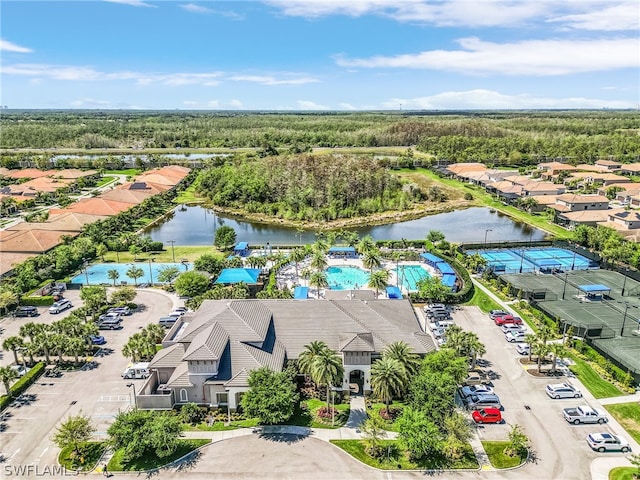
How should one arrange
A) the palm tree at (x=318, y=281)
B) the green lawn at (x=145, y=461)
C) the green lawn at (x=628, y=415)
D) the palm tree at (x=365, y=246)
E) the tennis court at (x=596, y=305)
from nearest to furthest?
the green lawn at (x=145, y=461) → the green lawn at (x=628, y=415) → the tennis court at (x=596, y=305) → the palm tree at (x=318, y=281) → the palm tree at (x=365, y=246)

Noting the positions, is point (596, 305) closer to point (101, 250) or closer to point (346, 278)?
point (346, 278)

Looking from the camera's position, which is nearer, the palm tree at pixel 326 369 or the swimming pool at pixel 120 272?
the palm tree at pixel 326 369

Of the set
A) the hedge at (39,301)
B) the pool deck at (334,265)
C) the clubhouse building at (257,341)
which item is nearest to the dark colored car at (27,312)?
the hedge at (39,301)

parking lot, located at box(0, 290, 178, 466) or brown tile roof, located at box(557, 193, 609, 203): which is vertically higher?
brown tile roof, located at box(557, 193, 609, 203)

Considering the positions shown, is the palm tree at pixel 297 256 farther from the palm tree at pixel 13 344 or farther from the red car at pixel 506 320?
the palm tree at pixel 13 344

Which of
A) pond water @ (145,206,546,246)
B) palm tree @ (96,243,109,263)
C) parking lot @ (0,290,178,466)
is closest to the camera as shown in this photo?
parking lot @ (0,290,178,466)

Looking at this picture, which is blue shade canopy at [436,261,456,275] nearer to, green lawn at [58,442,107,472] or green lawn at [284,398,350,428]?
green lawn at [284,398,350,428]

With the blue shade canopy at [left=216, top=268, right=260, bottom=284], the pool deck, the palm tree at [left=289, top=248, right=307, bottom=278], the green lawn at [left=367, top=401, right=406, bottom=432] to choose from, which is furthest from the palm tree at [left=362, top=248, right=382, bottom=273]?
the green lawn at [left=367, top=401, right=406, bottom=432]

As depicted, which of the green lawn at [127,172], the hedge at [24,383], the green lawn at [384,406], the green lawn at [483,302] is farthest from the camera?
the green lawn at [127,172]
